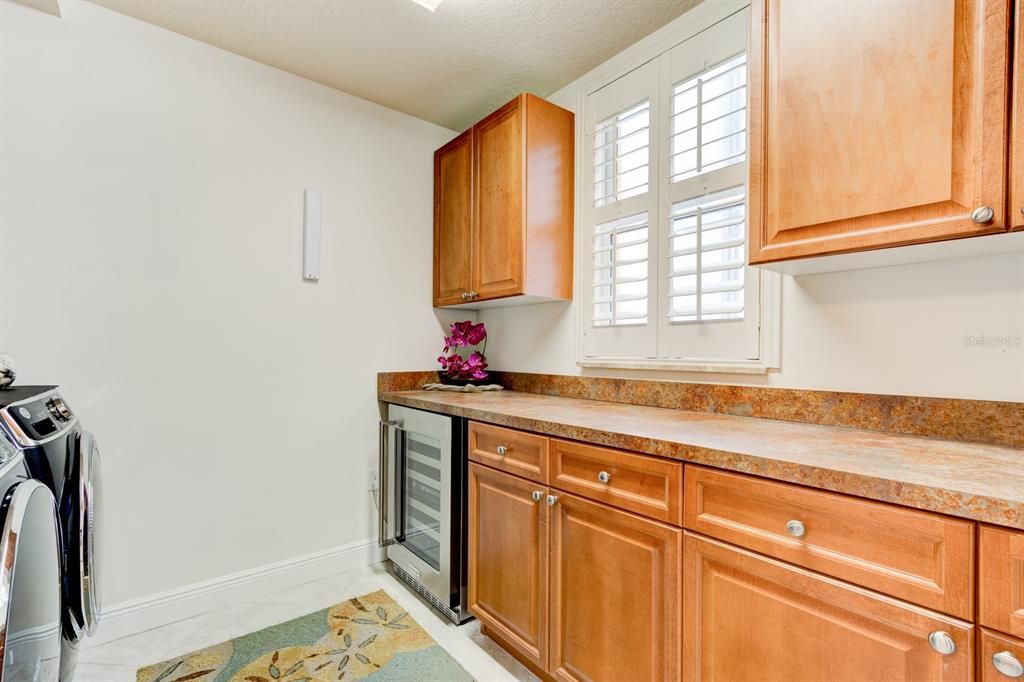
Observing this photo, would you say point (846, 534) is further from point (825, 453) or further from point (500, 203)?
point (500, 203)

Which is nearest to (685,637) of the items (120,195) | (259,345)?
(259,345)

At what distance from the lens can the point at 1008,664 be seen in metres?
0.74

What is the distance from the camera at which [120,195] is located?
1914 millimetres

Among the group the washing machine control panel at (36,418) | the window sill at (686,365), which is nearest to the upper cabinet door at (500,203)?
the window sill at (686,365)

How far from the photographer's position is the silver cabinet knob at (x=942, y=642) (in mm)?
788

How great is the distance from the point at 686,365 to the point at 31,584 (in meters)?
1.87

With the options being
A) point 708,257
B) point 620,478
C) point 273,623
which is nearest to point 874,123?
point 708,257

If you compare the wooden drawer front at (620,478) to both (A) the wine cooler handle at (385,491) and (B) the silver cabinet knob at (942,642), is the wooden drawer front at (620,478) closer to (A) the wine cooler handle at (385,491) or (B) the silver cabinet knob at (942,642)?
(B) the silver cabinet knob at (942,642)

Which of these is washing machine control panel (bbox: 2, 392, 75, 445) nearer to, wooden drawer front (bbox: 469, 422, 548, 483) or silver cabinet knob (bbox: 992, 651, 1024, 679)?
wooden drawer front (bbox: 469, 422, 548, 483)

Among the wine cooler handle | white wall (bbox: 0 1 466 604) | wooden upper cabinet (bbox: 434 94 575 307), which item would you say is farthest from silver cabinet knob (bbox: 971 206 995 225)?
white wall (bbox: 0 1 466 604)

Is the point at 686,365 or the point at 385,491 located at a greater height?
the point at 686,365

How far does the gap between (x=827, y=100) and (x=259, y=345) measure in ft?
7.65

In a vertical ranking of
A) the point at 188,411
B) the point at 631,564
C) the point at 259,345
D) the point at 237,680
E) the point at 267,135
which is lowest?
the point at 237,680

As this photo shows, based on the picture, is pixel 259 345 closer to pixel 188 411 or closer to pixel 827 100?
pixel 188 411
